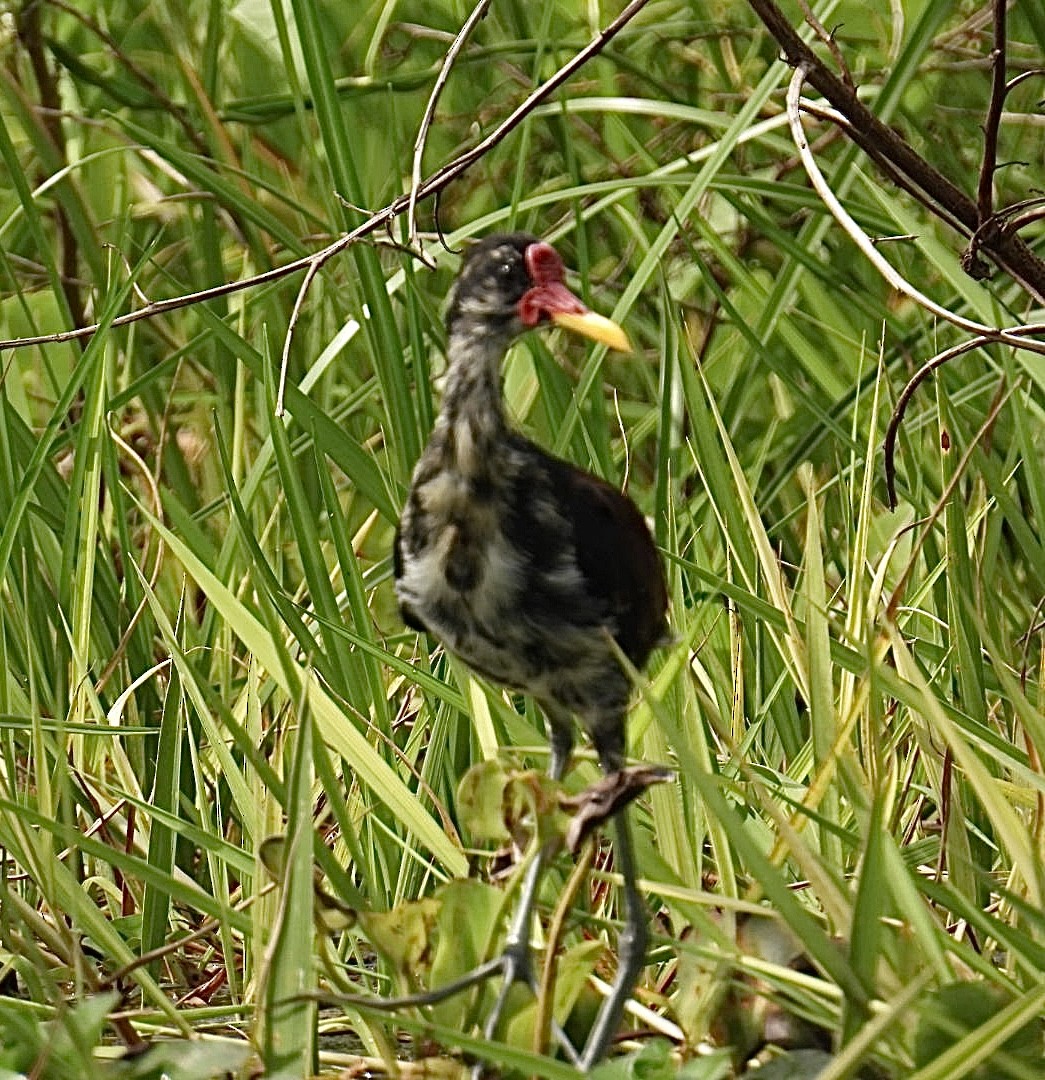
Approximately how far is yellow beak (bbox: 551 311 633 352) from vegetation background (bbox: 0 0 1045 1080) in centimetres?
39

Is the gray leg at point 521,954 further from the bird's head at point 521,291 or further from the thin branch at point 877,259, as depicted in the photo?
the thin branch at point 877,259

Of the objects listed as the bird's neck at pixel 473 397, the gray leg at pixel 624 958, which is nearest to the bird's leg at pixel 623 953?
the gray leg at pixel 624 958

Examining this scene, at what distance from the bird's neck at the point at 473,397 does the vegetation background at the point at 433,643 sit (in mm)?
270

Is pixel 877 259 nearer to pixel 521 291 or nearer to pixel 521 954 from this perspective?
pixel 521 291

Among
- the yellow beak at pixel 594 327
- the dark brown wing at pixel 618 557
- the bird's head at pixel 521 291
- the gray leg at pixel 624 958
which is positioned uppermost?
the bird's head at pixel 521 291

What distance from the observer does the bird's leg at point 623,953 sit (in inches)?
66.7

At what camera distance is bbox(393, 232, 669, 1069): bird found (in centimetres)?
180

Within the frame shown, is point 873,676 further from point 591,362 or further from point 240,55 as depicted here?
point 240,55

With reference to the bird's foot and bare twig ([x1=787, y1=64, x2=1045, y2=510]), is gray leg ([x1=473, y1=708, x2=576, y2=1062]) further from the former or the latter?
bare twig ([x1=787, y1=64, x2=1045, y2=510])

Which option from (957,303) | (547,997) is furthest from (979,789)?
(957,303)

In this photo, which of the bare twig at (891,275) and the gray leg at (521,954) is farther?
the bare twig at (891,275)

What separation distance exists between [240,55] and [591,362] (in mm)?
1999

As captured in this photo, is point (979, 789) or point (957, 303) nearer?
point (979, 789)

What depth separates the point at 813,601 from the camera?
6.51ft
